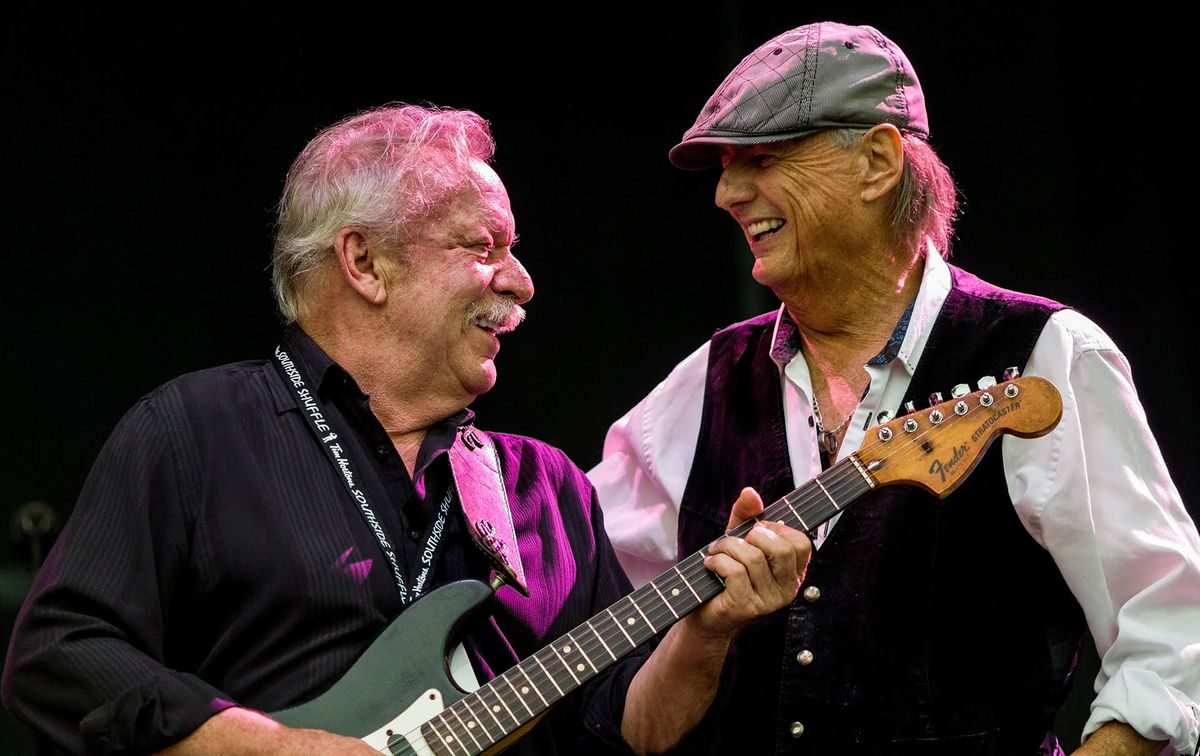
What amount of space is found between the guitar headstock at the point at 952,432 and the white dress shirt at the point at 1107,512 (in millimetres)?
139

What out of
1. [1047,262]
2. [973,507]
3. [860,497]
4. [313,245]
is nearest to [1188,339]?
[1047,262]

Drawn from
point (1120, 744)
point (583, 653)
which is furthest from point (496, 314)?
point (1120, 744)

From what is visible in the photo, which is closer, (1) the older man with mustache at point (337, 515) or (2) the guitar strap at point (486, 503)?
(1) the older man with mustache at point (337, 515)

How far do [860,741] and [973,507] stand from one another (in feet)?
1.53

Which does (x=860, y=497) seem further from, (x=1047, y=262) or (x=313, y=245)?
(x=1047, y=262)

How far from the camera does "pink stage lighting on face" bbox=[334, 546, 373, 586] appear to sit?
7.70 ft

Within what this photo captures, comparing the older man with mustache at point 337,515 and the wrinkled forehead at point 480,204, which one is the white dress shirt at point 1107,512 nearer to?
the older man with mustache at point 337,515

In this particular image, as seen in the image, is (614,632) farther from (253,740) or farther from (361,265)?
(361,265)

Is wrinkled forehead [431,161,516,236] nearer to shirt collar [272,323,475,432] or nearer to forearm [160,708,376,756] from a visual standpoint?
shirt collar [272,323,475,432]

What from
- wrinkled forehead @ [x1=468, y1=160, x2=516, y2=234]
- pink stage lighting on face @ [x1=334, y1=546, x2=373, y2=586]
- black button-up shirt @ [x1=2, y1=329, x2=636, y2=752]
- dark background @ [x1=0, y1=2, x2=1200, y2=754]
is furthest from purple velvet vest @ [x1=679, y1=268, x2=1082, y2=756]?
dark background @ [x1=0, y1=2, x2=1200, y2=754]

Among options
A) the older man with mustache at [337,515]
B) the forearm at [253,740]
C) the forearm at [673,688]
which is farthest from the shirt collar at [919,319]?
the forearm at [253,740]

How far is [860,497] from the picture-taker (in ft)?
7.80

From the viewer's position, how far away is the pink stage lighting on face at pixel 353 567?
2.35 metres

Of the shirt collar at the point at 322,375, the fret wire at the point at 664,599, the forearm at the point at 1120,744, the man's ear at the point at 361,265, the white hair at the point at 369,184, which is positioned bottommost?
the forearm at the point at 1120,744
